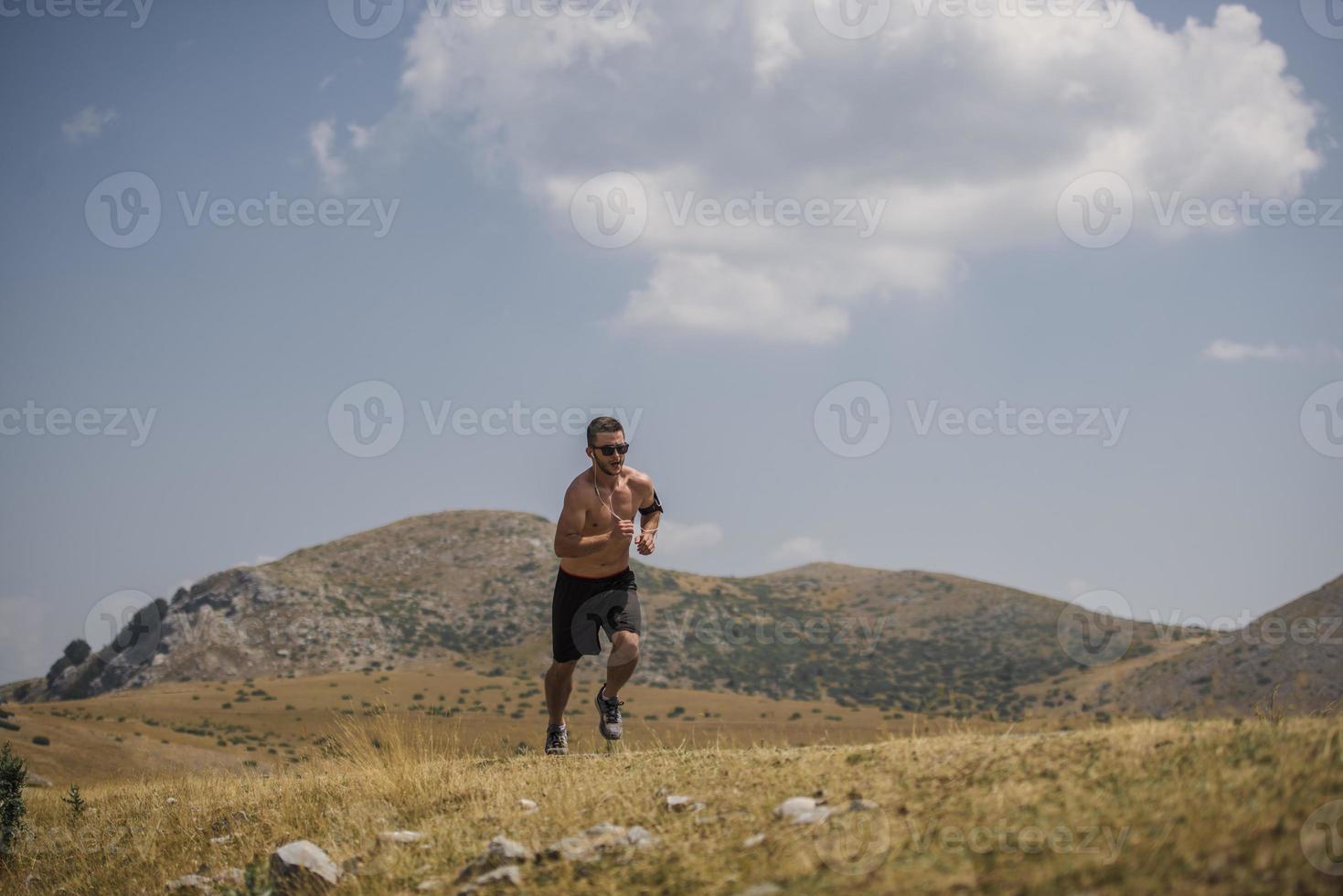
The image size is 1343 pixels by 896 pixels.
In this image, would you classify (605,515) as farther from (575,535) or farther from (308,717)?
(308,717)

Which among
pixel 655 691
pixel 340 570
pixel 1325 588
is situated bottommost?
pixel 655 691

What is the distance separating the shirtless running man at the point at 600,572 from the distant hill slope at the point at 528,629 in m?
39.8

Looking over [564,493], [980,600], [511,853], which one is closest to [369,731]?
[564,493]

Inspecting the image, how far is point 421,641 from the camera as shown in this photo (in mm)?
60625

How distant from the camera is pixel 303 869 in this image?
555 centimetres

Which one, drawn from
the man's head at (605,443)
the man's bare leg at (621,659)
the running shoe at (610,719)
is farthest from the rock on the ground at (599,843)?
the man's head at (605,443)

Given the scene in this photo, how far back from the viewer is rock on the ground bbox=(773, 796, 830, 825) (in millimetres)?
4727

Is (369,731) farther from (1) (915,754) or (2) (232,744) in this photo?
(2) (232,744)

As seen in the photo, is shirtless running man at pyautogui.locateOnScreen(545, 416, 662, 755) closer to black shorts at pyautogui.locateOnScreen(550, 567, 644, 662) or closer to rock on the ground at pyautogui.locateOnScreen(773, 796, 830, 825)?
black shorts at pyautogui.locateOnScreen(550, 567, 644, 662)

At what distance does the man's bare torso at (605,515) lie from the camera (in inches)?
324

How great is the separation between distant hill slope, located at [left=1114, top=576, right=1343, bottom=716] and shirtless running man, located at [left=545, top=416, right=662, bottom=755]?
3061 centimetres

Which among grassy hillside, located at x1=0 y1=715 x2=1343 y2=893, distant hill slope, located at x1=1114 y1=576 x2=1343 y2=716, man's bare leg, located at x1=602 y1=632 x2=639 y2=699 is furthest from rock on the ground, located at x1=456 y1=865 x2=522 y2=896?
distant hill slope, located at x1=1114 y1=576 x2=1343 y2=716

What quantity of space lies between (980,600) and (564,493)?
71.9 metres

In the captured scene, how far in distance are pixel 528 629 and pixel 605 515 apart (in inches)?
2287
